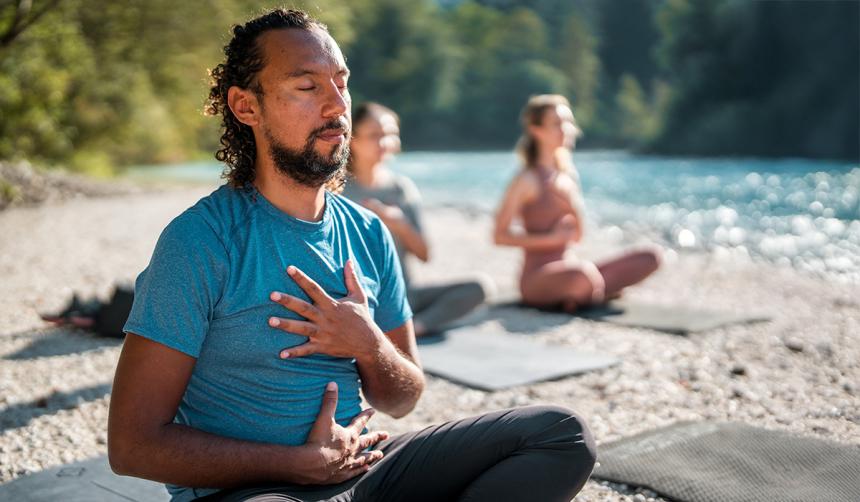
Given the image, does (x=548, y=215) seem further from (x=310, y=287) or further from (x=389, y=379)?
(x=310, y=287)

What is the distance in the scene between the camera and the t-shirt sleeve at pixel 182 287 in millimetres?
1739

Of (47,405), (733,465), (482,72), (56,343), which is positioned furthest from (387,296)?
(482,72)

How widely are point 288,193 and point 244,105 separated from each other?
23 centimetres

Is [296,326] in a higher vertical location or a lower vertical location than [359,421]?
higher

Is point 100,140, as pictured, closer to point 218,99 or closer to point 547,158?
point 547,158

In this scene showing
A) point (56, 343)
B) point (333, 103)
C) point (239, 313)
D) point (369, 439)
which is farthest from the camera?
point (56, 343)

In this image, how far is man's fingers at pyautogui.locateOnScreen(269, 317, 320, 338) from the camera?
186cm

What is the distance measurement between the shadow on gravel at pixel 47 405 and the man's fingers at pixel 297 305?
6.96 ft

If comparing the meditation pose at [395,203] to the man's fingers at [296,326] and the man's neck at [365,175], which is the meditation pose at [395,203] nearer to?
the man's neck at [365,175]

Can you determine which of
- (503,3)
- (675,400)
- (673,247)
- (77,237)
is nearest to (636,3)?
(503,3)

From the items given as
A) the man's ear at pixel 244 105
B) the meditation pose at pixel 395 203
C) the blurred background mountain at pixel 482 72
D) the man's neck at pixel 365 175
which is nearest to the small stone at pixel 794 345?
the meditation pose at pixel 395 203

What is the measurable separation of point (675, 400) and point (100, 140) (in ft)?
63.9

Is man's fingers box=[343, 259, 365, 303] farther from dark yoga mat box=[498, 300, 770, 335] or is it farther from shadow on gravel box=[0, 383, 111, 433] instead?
dark yoga mat box=[498, 300, 770, 335]

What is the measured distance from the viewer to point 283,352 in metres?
1.87
